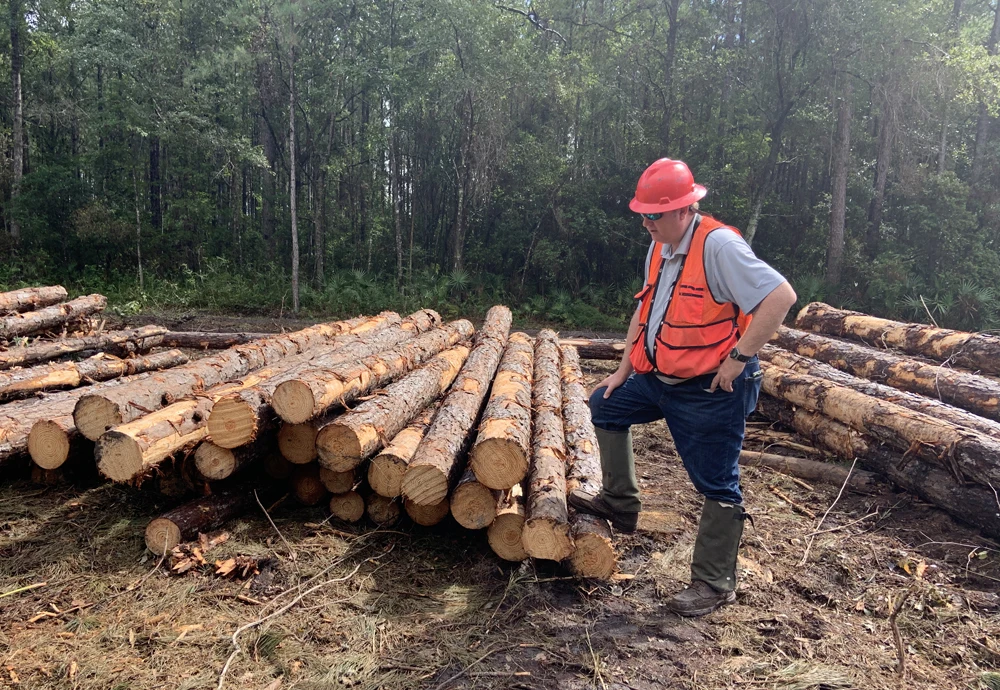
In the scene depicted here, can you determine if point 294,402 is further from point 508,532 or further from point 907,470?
point 907,470

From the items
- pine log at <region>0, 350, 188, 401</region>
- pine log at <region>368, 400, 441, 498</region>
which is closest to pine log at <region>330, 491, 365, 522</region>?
pine log at <region>368, 400, 441, 498</region>

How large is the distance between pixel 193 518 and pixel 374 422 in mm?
1216

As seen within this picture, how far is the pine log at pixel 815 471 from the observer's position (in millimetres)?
5395

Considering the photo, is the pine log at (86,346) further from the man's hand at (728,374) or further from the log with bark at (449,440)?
the man's hand at (728,374)

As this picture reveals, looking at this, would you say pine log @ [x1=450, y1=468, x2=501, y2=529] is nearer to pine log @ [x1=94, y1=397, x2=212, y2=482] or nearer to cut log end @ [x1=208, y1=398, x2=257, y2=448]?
cut log end @ [x1=208, y1=398, x2=257, y2=448]

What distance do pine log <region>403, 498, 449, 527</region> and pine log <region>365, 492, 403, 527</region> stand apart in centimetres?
12

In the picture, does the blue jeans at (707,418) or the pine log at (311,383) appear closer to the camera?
the blue jeans at (707,418)

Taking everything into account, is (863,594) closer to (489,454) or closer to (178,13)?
(489,454)

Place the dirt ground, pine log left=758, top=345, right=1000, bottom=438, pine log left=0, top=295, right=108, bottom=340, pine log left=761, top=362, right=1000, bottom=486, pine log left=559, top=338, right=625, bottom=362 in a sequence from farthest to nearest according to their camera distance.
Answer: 1. pine log left=559, top=338, right=625, bottom=362
2. pine log left=0, top=295, right=108, bottom=340
3. pine log left=758, top=345, right=1000, bottom=438
4. pine log left=761, top=362, right=1000, bottom=486
5. the dirt ground

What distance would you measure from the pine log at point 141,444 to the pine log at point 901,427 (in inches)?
211

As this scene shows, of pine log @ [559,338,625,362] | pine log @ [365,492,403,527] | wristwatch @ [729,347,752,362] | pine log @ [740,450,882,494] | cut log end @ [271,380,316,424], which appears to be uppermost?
wristwatch @ [729,347,752,362]

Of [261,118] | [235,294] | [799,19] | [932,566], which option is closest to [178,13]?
[261,118]

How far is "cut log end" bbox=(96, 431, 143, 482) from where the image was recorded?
374 centimetres

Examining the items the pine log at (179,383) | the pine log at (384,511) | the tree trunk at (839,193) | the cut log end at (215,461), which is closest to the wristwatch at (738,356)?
the pine log at (384,511)
